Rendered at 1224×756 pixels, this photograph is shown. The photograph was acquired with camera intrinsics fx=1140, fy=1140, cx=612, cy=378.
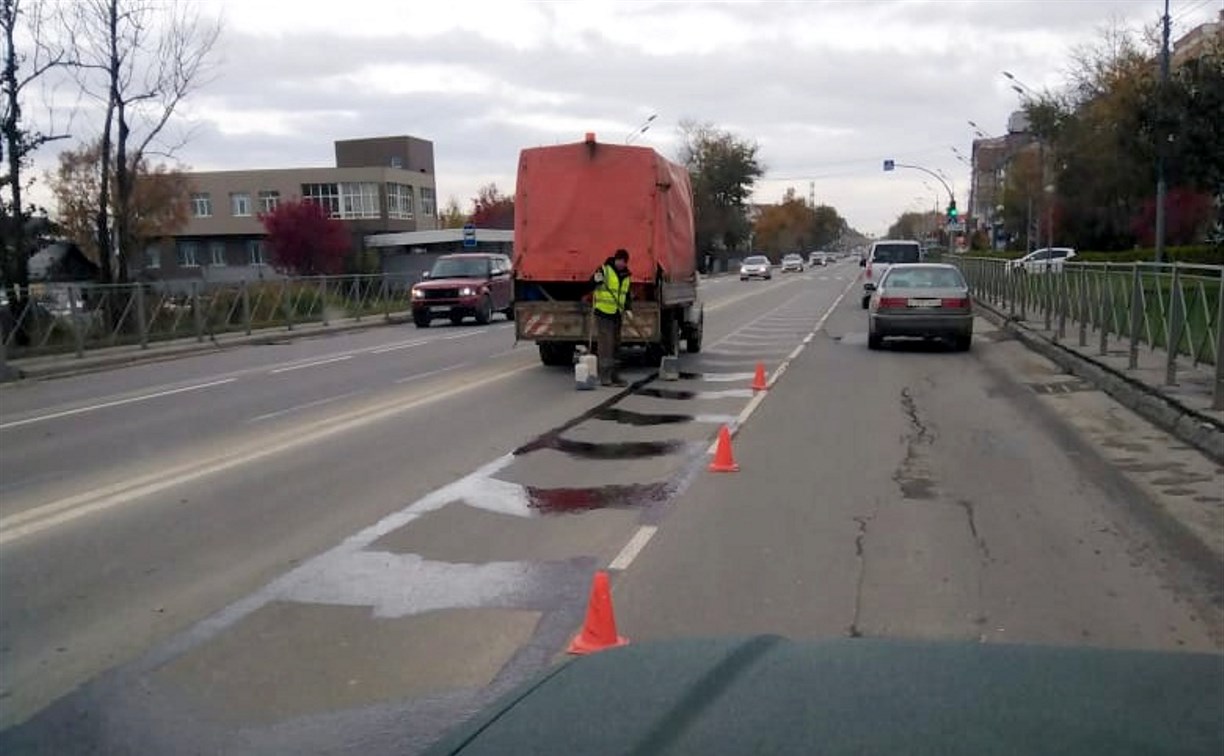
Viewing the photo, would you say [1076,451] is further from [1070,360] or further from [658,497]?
[1070,360]

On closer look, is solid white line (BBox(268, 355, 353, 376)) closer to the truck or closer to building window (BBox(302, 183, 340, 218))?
the truck

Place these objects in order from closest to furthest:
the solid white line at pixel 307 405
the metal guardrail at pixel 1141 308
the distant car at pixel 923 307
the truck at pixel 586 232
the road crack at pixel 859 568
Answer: the road crack at pixel 859 568 < the metal guardrail at pixel 1141 308 < the solid white line at pixel 307 405 < the truck at pixel 586 232 < the distant car at pixel 923 307

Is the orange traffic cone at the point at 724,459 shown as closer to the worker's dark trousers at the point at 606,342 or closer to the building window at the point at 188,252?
the worker's dark trousers at the point at 606,342

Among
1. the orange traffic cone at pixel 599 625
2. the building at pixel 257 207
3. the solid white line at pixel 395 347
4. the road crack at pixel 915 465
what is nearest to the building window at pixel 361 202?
the building at pixel 257 207

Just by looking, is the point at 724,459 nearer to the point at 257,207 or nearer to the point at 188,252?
the point at 257,207

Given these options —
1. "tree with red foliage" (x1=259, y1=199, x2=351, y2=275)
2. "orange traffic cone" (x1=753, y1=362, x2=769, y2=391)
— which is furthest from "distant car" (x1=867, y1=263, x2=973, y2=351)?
"tree with red foliage" (x1=259, y1=199, x2=351, y2=275)

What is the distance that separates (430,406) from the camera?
13.7 meters

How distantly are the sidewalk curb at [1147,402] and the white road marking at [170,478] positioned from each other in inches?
322

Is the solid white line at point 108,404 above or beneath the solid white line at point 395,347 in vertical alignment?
above

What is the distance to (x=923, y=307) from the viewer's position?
20078 millimetres

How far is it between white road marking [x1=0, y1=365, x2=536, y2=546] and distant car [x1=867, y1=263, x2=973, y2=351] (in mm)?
9650

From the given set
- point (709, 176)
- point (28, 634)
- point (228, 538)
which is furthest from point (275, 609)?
point (709, 176)

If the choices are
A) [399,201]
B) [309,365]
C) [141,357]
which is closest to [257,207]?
[399,201]

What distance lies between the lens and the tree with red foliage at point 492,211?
10031cm
